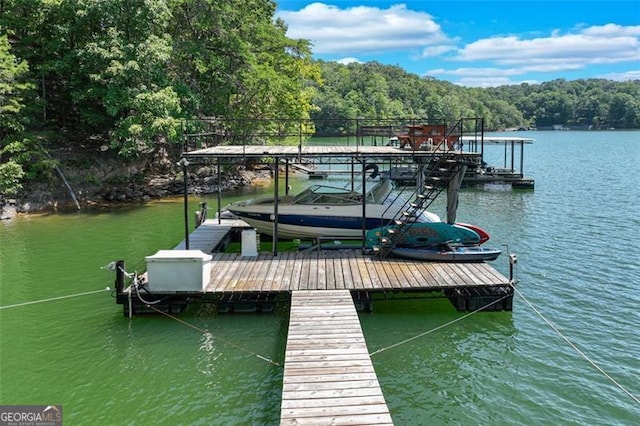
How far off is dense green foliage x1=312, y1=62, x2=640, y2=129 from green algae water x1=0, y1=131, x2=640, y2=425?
88.0 metres

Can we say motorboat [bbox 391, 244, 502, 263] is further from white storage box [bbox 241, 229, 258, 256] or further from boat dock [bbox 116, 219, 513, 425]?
white storage box [bbox 241, 229, 258, 256]

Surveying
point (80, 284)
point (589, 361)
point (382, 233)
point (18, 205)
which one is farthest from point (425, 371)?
point (18, 205)

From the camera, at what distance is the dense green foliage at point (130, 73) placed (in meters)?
23.4

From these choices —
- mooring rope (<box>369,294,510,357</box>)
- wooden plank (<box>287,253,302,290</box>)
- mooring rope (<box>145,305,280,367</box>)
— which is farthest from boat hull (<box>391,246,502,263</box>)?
mooring rope (<box>145,305,280,367</box>)

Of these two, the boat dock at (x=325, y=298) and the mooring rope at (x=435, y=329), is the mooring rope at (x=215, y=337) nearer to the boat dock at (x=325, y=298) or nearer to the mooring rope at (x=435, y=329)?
the boat dock at (x=325, y=298)

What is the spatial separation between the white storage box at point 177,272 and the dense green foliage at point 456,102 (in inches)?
3560

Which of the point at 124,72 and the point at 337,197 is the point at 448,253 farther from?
the point at 124,72

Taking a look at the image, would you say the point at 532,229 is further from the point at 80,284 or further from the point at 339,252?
the point at 80,284

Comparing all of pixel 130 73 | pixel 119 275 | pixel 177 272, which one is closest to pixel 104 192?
pixel 130 73

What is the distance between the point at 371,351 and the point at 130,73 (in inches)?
776

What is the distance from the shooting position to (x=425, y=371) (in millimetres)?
8734

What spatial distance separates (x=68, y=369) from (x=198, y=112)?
22.6 meters

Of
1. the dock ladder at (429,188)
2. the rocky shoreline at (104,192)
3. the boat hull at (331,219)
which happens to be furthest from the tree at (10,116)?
the dock ladder at (429,188)

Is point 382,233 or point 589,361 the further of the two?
point 382,233
